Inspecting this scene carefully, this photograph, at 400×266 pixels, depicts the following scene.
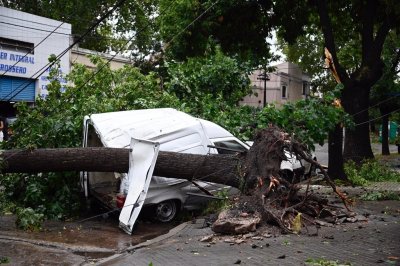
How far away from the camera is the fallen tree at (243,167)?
26.6 feet

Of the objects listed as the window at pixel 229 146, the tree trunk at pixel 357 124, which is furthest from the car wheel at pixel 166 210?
the tree trunk at pixel 357 124

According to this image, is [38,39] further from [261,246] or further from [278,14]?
[261,246]

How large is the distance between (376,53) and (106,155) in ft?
30.7

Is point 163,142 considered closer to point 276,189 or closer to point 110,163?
point 110,163

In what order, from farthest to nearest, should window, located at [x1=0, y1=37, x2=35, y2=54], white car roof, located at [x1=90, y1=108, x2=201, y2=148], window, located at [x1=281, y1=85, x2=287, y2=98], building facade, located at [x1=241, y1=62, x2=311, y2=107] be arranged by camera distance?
window, located at [x1=281, y1=85, x2=287, y2=98]
building facade, located at [x1=241, y1=62, x2=311, y2=107]
window, located at [x1=0, y1=37, x2=35, y2=54]
white car roof, located at [x1=90, y1=108, x2=201, y2=148]

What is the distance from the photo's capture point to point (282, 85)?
170ft

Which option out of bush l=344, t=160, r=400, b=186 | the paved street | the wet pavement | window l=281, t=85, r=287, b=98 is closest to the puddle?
the wet pavement

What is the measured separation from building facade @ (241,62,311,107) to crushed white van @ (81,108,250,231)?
1479 inches

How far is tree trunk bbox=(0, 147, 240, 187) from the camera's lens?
29.7 ft

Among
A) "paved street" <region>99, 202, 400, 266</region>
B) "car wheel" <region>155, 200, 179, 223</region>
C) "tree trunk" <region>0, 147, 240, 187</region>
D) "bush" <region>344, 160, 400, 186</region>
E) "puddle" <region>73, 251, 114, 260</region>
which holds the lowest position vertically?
"puddle" <region>73, 251, 114, 260</region>

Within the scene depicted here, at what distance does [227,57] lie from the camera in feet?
57.2

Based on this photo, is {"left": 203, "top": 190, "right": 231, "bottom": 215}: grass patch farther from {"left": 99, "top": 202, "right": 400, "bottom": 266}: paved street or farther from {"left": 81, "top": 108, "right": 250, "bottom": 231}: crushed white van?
{"left": 99, "top": 202, "right": 400, "bottom": 266}: paved street

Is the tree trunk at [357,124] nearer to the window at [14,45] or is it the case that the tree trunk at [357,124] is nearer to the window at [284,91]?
the window at [14,45]

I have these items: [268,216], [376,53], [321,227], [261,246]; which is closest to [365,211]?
[321,227]
